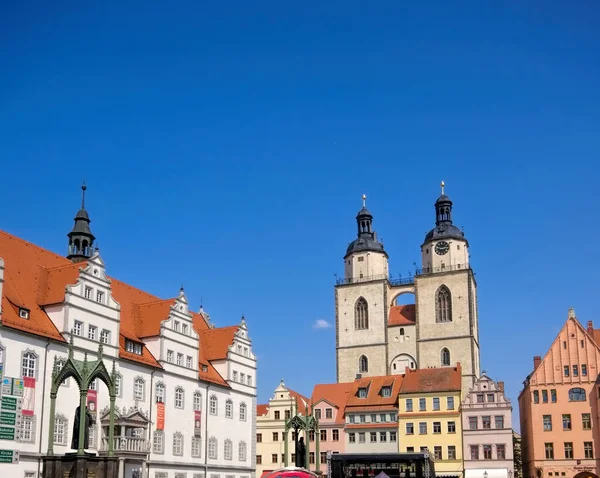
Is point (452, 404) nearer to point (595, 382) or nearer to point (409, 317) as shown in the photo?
point (595, 382)

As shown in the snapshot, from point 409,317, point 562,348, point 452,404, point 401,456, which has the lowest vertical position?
point 401,456

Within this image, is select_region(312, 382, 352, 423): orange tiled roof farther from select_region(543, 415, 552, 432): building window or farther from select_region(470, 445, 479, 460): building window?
select_region(543, 415, 552, 432): building window

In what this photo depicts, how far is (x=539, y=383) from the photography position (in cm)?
6744

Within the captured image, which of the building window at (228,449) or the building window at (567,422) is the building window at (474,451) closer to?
the building window at (567,422)

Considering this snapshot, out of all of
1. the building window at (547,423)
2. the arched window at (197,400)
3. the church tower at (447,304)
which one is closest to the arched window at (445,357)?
the church tower at (447,304)

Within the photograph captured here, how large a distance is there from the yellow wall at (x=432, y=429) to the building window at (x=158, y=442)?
1029 inches

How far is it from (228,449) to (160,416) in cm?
942

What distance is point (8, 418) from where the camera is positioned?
3850cm

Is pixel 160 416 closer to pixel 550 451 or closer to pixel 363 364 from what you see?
pixel 550 451

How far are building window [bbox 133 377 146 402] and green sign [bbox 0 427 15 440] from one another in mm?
10225

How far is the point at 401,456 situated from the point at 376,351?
172 feet

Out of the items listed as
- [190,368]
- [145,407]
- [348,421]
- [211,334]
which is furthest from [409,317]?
[145,407]

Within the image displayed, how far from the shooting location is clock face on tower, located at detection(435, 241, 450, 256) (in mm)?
93875

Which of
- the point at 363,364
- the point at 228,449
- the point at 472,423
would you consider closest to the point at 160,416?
the point at 228,449
